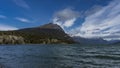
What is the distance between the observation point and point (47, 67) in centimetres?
3650

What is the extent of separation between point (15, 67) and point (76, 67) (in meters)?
10.7

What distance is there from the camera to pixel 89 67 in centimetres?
3706

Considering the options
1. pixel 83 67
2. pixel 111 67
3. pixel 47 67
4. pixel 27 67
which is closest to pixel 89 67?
pixel 83 67

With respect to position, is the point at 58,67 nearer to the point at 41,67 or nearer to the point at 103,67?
the point at 41,67

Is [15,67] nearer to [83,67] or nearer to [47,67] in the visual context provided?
[47,67]

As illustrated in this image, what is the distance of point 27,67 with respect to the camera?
3619 centimetres

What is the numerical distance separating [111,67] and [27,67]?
49.0 feet

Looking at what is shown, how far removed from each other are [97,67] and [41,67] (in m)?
9.91

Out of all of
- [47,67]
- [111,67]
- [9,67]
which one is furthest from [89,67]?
[9,67]

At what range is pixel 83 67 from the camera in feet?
122

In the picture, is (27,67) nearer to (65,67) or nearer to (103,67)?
(65,67)

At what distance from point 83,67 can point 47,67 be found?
21.0 ft

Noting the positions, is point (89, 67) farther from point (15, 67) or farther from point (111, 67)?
point (15, 67)

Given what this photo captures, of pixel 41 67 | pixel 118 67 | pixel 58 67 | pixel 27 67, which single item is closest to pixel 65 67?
pixel 58 67
